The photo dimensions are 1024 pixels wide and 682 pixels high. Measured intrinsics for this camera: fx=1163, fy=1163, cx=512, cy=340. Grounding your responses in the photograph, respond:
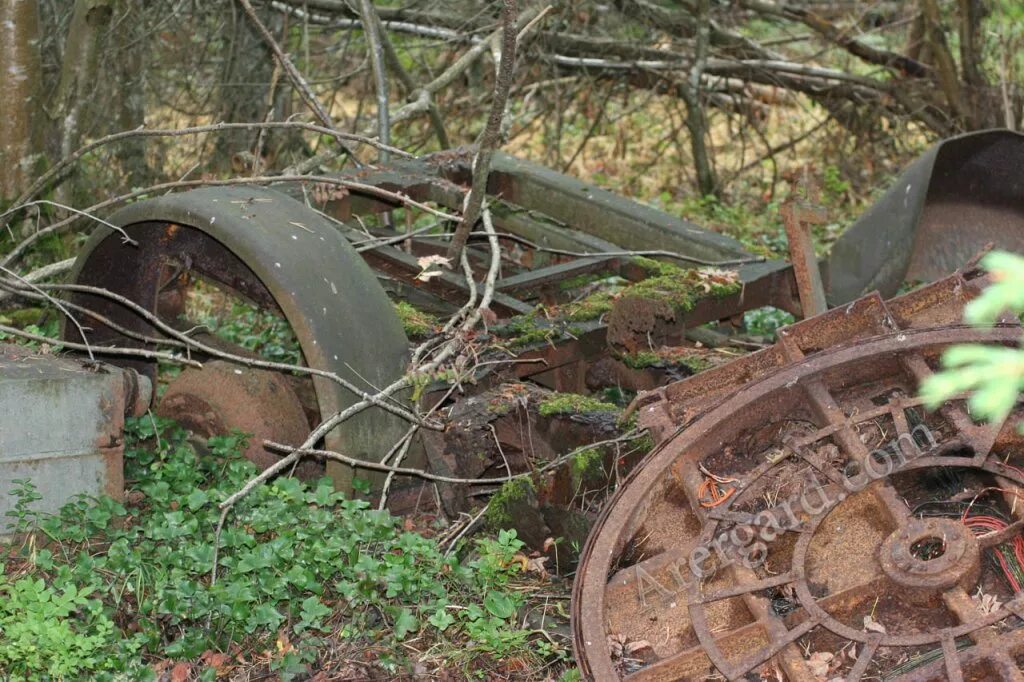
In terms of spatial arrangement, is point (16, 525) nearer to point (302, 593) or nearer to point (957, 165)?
point (302, 593)

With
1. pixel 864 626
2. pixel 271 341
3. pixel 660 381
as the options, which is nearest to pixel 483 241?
pixel 271 341

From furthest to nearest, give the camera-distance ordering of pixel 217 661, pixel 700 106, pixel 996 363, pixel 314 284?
pixel 700 106 → pixel 314 284 → pixel 217 661 → pixel 996 363

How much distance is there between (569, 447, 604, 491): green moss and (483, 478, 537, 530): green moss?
140 millimetres

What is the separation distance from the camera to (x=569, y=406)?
3926 mm

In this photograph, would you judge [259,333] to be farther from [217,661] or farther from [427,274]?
[217,661]

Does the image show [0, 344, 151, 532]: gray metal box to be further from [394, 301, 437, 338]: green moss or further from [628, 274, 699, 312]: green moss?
[628, 274, 699, 312]: green moss

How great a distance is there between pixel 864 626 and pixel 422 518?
1553 millimetres

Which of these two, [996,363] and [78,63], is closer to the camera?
[996,363]

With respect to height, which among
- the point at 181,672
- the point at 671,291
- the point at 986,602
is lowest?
the point at 181,672

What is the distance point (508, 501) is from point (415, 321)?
80 centimetres

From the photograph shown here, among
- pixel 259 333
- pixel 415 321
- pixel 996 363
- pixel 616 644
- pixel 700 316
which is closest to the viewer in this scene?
pixel 996 363

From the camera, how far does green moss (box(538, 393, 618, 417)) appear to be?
12.8 feet

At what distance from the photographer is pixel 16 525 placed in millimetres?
3617

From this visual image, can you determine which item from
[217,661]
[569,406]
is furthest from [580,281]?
[217,661]
